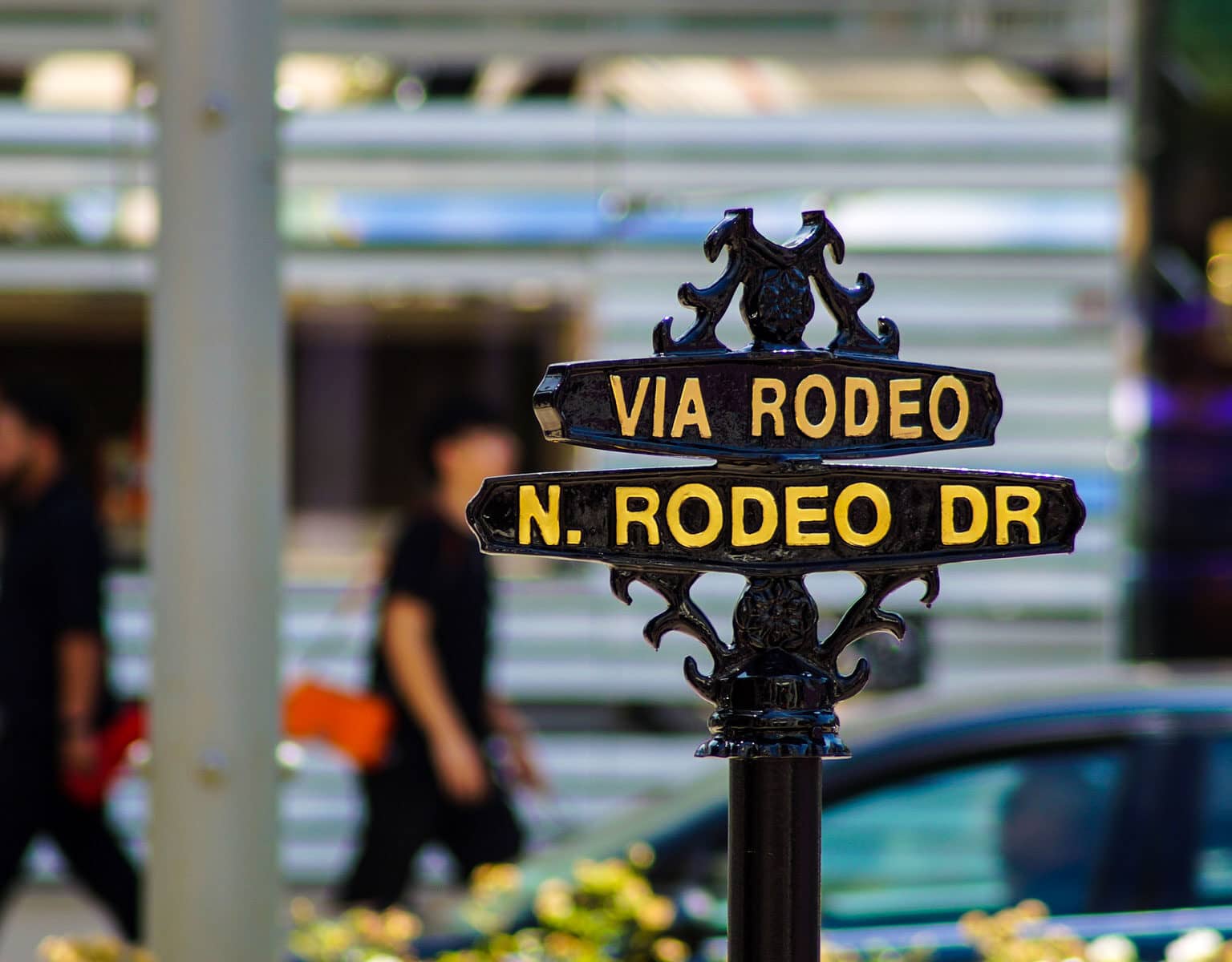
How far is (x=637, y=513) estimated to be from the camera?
1752mm

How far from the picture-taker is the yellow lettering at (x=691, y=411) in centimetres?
174

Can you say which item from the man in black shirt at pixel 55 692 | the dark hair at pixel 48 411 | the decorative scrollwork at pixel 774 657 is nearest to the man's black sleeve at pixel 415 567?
the man in black shirt at pixel 55 692

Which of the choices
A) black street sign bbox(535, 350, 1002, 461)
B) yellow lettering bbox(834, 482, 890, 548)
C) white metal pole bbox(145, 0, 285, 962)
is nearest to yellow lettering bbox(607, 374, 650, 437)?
black street sign bbox(535, 350, 1002, 461)

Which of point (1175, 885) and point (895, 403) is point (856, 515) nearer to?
point (895, 403)

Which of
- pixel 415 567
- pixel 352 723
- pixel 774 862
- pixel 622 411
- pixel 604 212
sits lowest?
pixel 352 723

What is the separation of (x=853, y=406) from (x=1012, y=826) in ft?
6.09

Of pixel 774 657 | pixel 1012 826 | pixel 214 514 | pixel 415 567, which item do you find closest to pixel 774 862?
pixel 774 657

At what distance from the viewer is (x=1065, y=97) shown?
302 inches

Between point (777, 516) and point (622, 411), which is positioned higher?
point (622, 411)

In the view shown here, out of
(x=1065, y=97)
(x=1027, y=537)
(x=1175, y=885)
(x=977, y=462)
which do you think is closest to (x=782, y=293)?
(x=1027, y=537)

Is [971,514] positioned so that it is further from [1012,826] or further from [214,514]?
[1012,826]

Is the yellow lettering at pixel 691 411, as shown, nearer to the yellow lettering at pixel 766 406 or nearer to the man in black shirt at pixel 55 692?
the yellow lettering at pixel 766 406

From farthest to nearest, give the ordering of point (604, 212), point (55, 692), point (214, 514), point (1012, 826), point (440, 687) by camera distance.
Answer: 1. point (604, 212)
2. point (440, 687)
3. point (55, 692)
4. point (1012, 826)
5. point (214, 514)

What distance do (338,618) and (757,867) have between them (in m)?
5.80
